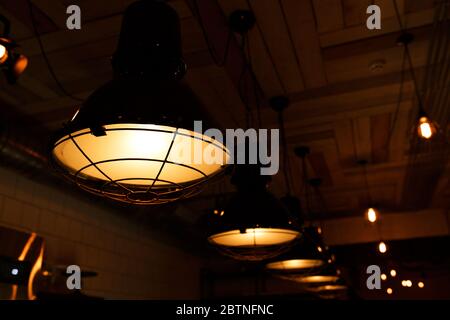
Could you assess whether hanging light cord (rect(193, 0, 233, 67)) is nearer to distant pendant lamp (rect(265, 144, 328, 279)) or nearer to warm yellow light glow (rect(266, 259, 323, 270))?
distant pendant lamp (rect(265, 144, 328, 279))

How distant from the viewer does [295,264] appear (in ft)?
10.1

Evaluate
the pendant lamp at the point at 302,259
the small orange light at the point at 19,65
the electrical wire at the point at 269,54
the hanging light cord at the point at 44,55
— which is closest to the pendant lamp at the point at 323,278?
the pendant lamp at the point at 302,259

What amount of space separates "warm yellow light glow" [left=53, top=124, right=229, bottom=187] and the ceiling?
1484 mm

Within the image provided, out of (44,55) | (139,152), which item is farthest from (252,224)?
(44,55)

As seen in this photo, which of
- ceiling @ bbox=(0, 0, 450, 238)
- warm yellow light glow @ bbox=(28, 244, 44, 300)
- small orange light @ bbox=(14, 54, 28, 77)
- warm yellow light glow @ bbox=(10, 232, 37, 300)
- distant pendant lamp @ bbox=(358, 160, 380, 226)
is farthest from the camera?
distant pendant lamp @ bbox=(358, 160, 380, 226)

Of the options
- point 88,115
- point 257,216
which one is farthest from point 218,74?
point 88,115

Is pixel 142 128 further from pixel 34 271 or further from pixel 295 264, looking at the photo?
pixel 34 271

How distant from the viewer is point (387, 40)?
9.22 ft

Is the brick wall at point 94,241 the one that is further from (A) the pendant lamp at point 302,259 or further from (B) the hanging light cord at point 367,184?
(B) the hanging light cord at point 367,184

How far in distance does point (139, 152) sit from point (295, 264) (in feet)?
7.31

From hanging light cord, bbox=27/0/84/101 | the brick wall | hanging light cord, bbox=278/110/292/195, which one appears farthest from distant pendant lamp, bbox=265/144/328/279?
the brick wall

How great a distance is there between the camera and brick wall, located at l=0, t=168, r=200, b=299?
149 inches
